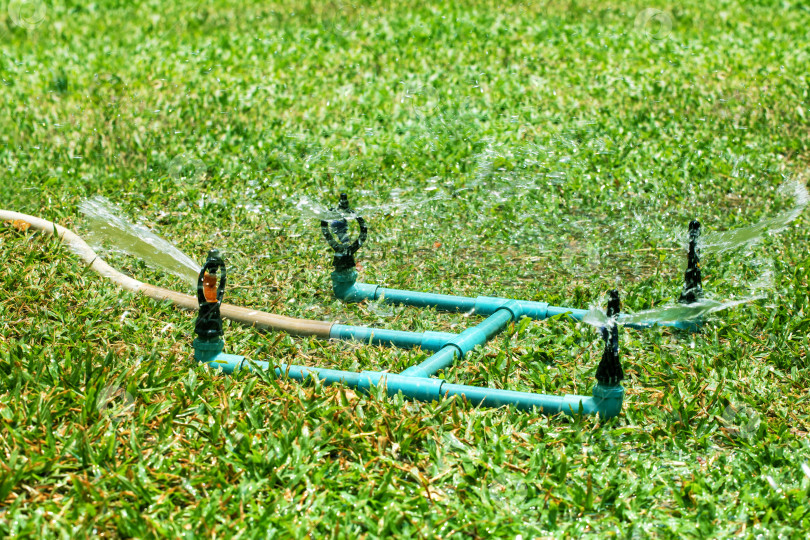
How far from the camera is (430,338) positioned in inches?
136

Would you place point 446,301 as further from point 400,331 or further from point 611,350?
point 611,350

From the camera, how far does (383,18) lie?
29.0 ft

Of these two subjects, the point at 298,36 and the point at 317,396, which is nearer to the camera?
the point at 317,396

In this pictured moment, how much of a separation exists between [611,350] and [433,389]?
2.08ft

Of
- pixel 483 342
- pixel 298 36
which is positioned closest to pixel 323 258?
pixel 483 342

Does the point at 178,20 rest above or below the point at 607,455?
above

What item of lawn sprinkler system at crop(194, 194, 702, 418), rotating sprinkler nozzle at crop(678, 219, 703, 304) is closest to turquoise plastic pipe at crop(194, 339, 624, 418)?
lawn sprinkler system at crop(194, 194, 702, 418)

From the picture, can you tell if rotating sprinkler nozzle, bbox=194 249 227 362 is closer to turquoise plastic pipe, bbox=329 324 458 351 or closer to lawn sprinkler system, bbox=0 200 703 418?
lawn sprinkler system, bbox=0 200 703 418

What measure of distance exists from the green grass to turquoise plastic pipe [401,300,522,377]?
10cm

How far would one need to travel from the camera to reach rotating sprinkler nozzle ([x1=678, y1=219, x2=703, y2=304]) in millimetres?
3504

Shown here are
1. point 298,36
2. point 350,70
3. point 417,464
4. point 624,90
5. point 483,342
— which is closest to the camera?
point 417,464

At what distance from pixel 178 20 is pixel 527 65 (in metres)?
3.96

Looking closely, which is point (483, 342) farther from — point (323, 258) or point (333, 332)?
point (323, 258)

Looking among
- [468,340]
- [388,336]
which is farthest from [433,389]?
[388,336]
